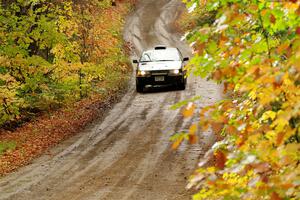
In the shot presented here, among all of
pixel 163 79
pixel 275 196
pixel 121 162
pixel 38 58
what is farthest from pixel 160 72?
pixel 275 196

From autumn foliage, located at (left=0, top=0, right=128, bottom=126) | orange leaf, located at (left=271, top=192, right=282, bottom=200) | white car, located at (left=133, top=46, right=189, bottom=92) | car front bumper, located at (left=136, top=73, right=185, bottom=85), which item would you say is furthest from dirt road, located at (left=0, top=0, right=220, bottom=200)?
orange leaf, located at (left=271, top=192, right=282, bottom=200)

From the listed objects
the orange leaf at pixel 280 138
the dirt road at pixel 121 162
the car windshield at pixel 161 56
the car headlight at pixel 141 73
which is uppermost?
the car windshield at pixel 161 56

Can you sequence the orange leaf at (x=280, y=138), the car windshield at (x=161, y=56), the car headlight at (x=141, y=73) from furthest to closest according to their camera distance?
the car windshield at (x=161, y=56), the car headlight at (x=141, y=73), the orange leaf at (x=280, y=138)

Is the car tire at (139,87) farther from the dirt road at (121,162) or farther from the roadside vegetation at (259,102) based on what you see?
the roadside vegetation at (259,102)

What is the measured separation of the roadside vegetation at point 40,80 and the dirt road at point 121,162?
100 centimetres

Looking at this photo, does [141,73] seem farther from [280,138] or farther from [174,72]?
[280,138]

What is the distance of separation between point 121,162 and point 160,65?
9299 millimetres

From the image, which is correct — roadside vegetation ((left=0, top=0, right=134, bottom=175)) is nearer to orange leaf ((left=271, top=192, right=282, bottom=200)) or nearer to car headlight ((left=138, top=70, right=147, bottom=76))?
car headlight ((left=138, top=70, right=147, bottom=76))

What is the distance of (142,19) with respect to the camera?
138ft

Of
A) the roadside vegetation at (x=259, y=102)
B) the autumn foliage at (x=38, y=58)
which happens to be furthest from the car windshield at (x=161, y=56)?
the roadside vegetation at (x=259, y=102)

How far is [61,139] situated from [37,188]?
4.48 meters

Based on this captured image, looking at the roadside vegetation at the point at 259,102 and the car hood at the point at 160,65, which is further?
the car hood at the point at 160,65

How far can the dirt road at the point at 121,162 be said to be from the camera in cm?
980

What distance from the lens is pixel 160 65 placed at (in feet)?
67.1
